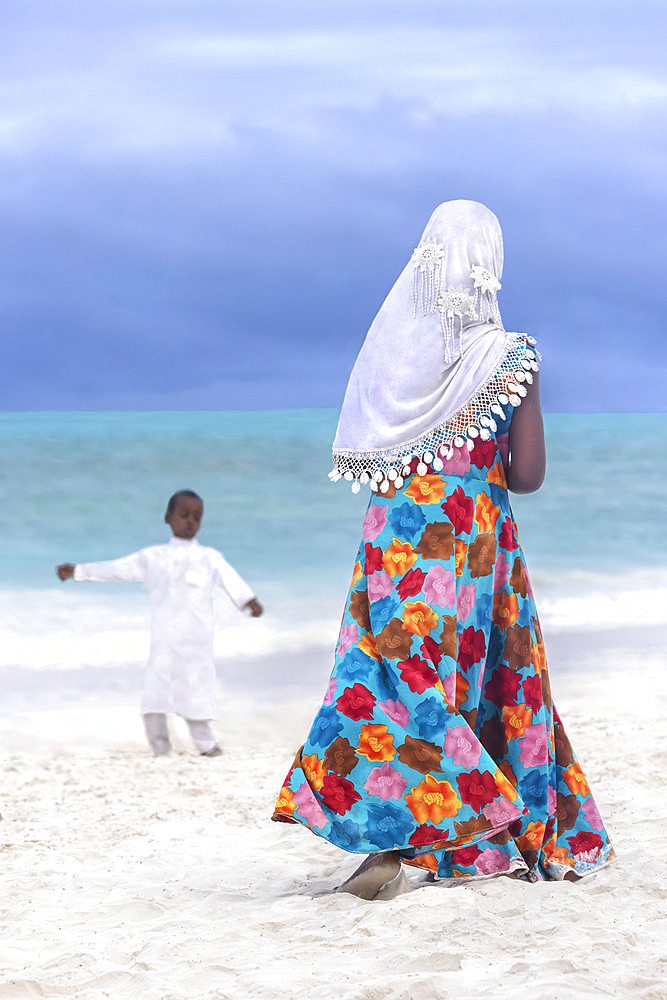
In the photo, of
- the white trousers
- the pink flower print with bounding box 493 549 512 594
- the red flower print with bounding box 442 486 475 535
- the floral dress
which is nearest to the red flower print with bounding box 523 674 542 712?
the floral dress

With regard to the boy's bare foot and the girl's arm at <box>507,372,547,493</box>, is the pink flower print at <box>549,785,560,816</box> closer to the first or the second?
the boy's bare foot

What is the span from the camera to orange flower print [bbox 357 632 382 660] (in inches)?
117

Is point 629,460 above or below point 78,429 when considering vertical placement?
below

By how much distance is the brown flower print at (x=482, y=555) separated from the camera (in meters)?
3.03

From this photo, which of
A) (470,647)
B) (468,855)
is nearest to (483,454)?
(470,647)

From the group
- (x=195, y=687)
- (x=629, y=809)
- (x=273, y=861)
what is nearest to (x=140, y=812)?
(x=273, y=861)

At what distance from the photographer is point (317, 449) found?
905 inches

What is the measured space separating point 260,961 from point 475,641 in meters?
0.98

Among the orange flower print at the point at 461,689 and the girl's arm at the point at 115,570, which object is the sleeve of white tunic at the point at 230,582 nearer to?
the girl's arm at the point at 115,570

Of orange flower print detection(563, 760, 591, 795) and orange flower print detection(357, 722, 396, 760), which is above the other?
orange flower print detection(357, 722, 396, 760)

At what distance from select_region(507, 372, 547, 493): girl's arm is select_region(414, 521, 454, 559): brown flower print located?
10.4 inches

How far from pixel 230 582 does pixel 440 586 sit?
9.69 feet

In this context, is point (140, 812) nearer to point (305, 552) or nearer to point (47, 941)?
point (47, 941)

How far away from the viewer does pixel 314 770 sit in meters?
2.90
